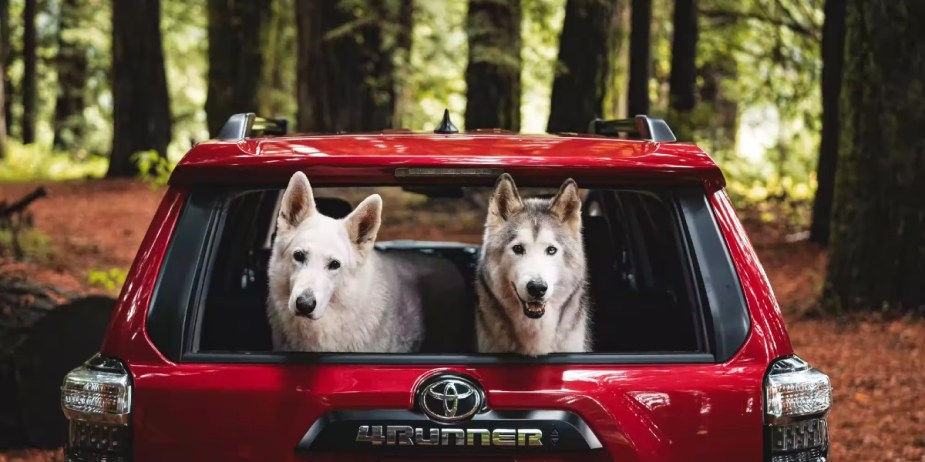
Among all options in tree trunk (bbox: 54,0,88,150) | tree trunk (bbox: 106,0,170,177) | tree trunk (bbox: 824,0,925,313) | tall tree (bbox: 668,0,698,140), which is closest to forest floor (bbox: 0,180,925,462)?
tree trunk (bbox: 824,0,925,313)

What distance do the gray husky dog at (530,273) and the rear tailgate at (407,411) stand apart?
553 mm

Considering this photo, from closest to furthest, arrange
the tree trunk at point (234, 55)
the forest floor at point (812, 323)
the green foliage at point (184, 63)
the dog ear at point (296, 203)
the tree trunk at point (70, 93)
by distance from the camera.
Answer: the dog ear at point (296, 203) < the forest floor at point (812, 323) < the tree trunk at point (234, 55) < the green foliage at point (184, 63) < the tree trunk at point (70, 93)

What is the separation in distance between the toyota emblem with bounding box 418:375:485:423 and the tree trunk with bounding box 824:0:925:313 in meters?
8.74

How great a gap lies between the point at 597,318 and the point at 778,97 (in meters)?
17.0

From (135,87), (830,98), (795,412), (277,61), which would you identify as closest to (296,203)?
(795,412)

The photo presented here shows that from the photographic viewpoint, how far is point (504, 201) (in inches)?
145

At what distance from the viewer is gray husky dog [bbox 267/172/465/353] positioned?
A: 384 cm

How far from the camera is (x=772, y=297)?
341cm

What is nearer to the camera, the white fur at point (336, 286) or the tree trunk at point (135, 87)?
the white fur at point (336, 286)

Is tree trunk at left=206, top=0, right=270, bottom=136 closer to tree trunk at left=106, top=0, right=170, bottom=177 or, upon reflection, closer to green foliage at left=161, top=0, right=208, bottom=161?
tree trunk at left=106, top=0, right=170, bottom=177

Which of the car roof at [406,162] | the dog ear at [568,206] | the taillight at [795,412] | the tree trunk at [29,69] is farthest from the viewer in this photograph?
the tree trunk at [29,69]

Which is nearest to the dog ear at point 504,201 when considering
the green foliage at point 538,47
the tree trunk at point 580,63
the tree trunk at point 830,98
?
the tree trunk at point 580,63

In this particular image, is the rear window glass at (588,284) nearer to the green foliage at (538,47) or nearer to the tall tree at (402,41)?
the tall tree at (402,41)

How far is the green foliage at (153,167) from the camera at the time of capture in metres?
16.8
